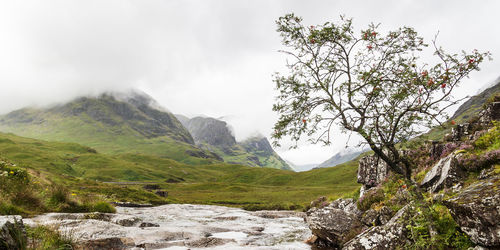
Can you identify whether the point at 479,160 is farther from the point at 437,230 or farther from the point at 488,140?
the point at 437,230

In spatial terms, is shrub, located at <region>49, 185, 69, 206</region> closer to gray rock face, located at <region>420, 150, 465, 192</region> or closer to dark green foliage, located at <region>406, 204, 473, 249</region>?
dark green foliage, located at <region>406, 204, 473, 249</region>

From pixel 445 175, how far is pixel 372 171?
12.6 m

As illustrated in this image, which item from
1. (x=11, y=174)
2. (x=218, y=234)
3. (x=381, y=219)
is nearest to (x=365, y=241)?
(x=381, y=219)

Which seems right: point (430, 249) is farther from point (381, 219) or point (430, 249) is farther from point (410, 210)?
point (381, 219)

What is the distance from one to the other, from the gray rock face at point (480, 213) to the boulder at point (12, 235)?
1442cm

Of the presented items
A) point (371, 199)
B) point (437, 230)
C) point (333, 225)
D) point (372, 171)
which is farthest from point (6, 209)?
point (372, 171)

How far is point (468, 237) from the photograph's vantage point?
9141mm

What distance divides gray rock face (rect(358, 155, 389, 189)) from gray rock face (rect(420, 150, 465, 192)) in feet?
29.8

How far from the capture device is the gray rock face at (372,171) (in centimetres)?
2505

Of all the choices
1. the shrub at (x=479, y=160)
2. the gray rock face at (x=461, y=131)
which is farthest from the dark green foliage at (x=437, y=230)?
the gray rock face at (x=461, y=131)

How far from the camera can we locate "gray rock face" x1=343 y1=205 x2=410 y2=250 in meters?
11.4

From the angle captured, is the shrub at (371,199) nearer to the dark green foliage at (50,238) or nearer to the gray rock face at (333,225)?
the gray rock face at (333,225)

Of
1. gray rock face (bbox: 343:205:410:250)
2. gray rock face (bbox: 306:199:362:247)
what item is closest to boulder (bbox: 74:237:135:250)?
gray rock face (bbox: 306:199:362:247)

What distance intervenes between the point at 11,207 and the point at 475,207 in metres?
23.3
